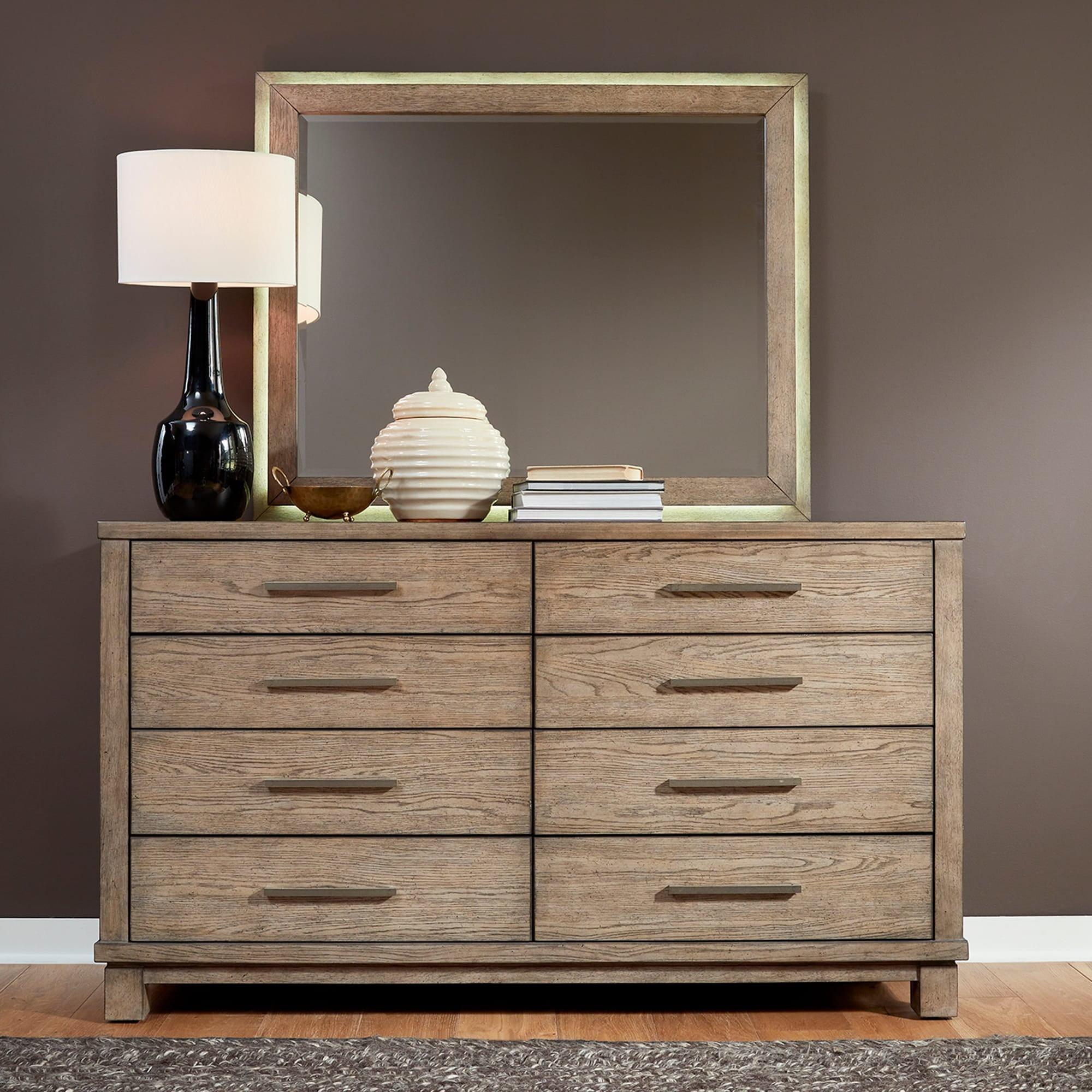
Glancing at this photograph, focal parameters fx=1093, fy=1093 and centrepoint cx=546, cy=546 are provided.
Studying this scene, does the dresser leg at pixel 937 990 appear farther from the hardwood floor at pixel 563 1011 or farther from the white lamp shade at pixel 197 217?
the white lamp shade at pixel 197 217

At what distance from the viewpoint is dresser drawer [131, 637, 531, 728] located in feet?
6.27

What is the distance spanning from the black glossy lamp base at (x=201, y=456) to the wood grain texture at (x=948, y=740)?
4.24 feet

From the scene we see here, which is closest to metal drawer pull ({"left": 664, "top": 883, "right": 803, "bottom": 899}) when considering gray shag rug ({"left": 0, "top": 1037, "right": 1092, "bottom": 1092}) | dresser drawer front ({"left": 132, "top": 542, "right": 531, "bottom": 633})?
gray shag rug ({"left": 0, "top": 1037, "right": 1092, "bottom": 1092})

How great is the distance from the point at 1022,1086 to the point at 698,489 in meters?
1.24

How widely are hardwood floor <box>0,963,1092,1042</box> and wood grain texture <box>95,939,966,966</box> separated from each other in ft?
0.41

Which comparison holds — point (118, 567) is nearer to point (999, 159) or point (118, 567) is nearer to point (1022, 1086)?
point (1022, 1086)

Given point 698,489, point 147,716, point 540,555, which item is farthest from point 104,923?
point 698,489

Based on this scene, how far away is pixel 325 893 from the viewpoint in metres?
1.90

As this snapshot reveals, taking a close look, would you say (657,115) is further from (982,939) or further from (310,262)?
(982,939)

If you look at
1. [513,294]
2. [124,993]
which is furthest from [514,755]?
[513,294]

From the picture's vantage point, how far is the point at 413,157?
237 centimetres

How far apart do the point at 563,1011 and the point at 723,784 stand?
54 centimetres

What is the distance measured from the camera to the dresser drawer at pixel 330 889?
6.25ft

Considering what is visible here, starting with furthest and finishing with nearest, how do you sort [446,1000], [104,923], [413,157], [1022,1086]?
[413,157], [446,1000], [104,923], [1022,1086]
